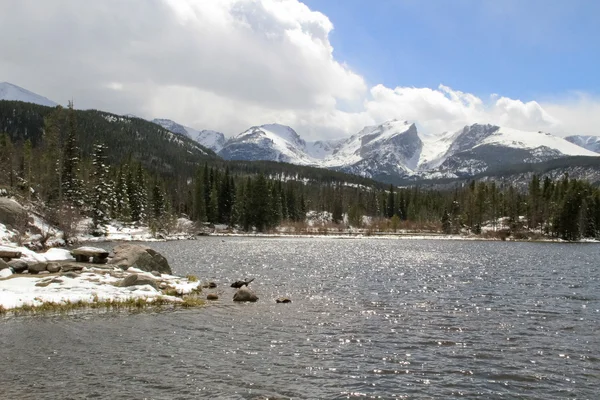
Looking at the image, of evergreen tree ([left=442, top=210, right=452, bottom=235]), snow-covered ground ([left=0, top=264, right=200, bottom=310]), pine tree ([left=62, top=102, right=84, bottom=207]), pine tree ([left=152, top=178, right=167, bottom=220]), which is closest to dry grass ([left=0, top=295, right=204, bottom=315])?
snow-covered ground ([left=0, top=264, right=200, bottom=310])

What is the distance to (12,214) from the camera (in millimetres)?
62875

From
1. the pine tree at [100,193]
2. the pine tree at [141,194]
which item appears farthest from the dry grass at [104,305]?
the pine tree at [141,194]

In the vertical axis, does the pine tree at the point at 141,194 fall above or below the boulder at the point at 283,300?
above

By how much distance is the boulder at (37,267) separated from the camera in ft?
109

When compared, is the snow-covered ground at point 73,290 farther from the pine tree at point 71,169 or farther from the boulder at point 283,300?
the pine tree at point 71,169

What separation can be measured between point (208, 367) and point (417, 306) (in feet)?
58.9

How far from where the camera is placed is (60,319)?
2384cm

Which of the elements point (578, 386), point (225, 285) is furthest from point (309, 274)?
point (578, 386)

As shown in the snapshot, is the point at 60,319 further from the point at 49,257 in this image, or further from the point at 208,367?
the point at 49,257

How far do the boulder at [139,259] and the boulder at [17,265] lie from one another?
6.84 m

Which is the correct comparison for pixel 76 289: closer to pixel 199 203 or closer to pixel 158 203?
pixel 158 203

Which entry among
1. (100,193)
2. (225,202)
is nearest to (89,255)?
(100,193)

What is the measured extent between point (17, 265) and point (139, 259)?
9611 mm

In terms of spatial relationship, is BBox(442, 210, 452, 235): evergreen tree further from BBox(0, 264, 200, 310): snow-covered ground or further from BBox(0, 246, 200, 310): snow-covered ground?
BBox(0, 264, 200, 310): snow-covered ground
